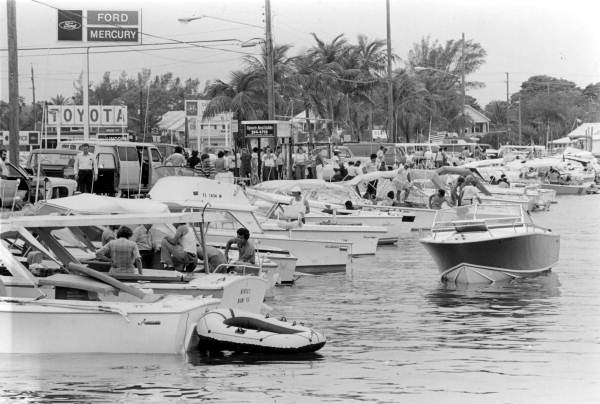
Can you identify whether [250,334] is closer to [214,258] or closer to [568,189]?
[214,258]

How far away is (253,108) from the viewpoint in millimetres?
71688

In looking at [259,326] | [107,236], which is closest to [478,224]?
[107,236]

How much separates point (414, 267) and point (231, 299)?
1331cm

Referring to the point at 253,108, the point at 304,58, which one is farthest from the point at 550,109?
the point at 253,108

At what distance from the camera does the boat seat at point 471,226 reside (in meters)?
26.2

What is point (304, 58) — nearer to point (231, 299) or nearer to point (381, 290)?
point (381, 290)

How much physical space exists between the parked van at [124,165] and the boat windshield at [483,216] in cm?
1140

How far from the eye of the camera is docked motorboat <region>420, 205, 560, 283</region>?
2584 cm

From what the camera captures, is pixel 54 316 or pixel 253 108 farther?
pixel 253 108

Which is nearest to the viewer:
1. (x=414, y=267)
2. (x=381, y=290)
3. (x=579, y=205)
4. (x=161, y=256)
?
(x=161, y=256)

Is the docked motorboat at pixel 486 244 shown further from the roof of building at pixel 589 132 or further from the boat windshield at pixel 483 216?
the roof of building at pixel 589 132

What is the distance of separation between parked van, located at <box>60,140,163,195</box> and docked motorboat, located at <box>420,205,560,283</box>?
11.9m

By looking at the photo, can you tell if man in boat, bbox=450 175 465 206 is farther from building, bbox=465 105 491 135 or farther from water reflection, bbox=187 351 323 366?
building, bbox=465 105 491 135

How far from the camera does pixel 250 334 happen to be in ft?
53.7
